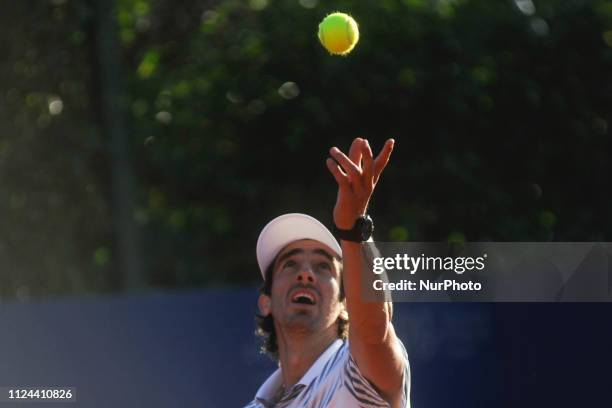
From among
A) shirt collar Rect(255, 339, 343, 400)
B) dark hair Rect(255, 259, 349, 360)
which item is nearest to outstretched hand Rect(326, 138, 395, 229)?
shirt collar Rect(255, 339, 343, 400)

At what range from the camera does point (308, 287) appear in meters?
3.38

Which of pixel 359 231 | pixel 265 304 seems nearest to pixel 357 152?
pixel 359 231

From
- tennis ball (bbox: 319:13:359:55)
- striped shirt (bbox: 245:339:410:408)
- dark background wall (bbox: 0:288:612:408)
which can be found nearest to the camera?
striped shirt (bbox: 245:339:410:408)

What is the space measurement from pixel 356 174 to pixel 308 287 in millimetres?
666

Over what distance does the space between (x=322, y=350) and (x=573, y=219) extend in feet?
8.87

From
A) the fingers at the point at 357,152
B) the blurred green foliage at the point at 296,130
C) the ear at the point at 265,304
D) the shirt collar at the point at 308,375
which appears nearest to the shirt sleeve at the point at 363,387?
the shirt collar at the point at 308,375

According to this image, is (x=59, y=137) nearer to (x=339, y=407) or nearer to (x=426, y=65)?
(x=426, y=65)

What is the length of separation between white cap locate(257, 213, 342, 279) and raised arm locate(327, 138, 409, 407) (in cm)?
52

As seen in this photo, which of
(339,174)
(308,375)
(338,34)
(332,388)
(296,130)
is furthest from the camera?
(296,130)

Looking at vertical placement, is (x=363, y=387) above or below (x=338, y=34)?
below

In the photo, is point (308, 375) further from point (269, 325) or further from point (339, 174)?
point (339, 174)

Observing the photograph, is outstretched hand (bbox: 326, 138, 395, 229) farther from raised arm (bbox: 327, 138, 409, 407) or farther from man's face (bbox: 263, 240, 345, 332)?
man's face (bbox: 263, 240, 345, 332)

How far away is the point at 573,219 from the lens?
5699 millimetres

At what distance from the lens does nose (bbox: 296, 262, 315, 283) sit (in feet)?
11.1
